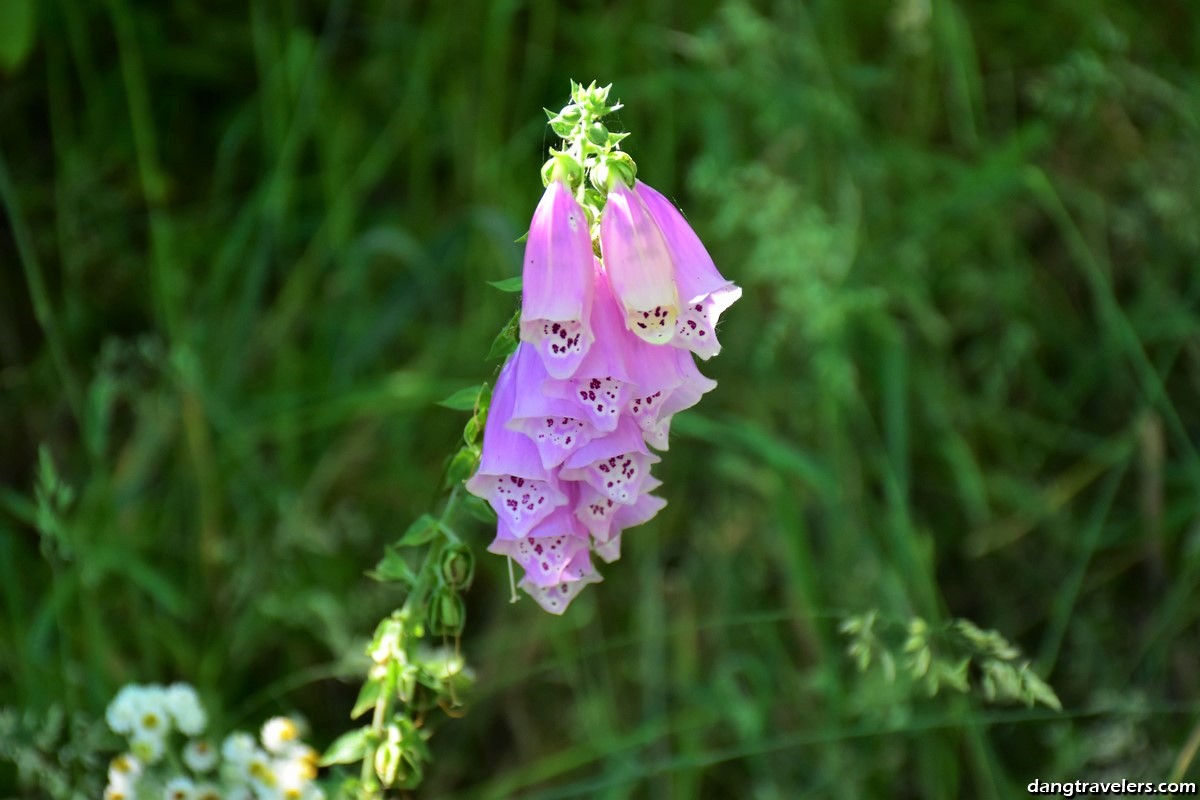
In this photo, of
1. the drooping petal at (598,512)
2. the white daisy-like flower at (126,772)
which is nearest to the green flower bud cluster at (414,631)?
the drooping petal at (598,512)

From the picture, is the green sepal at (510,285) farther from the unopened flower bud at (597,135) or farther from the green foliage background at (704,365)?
the green foliage background at (704,365)

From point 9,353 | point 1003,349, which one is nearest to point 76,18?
point 9,353

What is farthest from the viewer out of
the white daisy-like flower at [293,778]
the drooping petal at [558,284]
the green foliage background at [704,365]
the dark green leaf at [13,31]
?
the green foliage background at [704,365]

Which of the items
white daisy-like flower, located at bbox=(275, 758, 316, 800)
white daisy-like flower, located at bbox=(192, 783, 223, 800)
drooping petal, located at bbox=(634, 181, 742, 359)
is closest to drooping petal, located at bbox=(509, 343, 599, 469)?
drooping petal, located at bbox=(634, 181, 742, 359)

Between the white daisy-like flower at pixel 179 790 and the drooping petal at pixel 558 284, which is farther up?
the drooping petal at pixel 558 284

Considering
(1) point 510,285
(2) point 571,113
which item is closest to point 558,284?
(1) point 510,285

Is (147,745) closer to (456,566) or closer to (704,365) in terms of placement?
(456,566)

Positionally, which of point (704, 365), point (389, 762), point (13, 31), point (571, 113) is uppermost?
point (13, 31)
